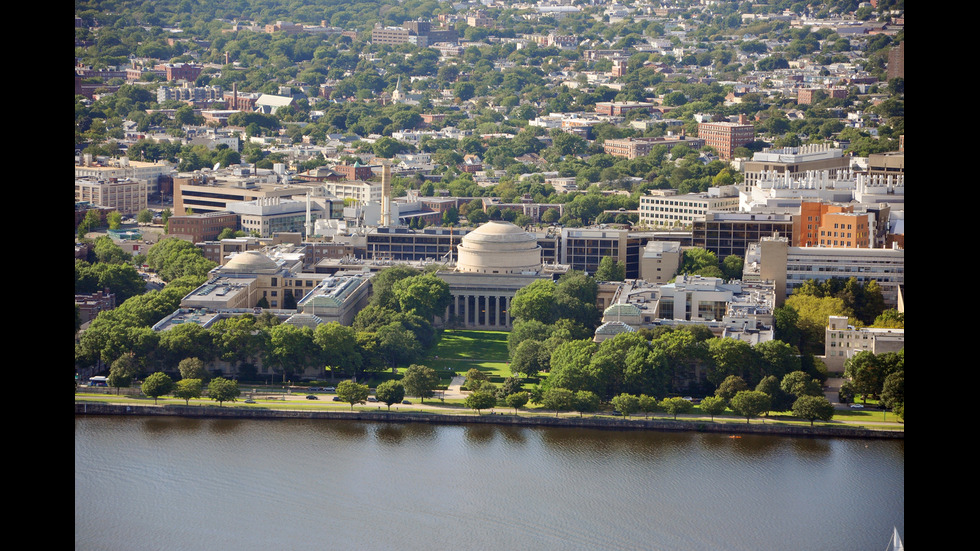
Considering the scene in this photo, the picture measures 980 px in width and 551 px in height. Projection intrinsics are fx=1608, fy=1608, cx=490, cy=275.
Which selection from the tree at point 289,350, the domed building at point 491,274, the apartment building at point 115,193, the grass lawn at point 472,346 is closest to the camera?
the tree at point 289,350

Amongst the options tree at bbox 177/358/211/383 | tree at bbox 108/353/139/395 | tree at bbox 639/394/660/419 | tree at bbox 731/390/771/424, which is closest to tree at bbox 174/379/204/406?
tree at bbox 177/358/211/383

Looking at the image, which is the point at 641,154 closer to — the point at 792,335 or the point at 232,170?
the point at 232,170

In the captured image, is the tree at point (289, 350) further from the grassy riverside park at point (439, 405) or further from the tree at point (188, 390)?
the tree at point (188, 390)

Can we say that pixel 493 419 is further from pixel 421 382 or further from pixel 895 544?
pixel 895 544

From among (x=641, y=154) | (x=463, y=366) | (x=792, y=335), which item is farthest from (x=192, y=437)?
(x=641, y=154)

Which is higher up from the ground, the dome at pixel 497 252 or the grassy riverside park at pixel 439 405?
the dome at pixel 497 252

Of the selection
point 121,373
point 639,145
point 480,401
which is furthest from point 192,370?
point 639,145

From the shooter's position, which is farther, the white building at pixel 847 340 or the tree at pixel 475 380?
the white building at pixel 847 340

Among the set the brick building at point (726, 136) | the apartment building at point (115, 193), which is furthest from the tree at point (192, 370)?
the brick building at point (726, 136)
